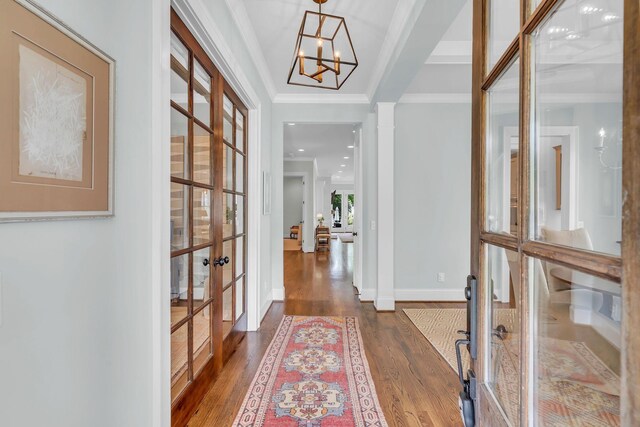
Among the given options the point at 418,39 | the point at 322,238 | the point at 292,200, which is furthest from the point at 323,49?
the point at 292,200

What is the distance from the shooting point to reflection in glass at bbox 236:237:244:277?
290cm

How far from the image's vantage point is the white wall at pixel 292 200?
11.4 meters

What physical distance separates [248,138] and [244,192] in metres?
0.55

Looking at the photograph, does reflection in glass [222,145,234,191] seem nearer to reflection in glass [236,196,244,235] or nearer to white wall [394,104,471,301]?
reflection in glass [236,196,244,235]

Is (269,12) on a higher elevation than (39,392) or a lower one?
higher

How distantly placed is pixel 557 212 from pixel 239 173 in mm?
2683

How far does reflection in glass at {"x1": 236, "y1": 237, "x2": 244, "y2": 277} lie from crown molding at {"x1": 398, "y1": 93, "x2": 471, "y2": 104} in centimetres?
271

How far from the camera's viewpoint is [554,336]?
571 millimetres

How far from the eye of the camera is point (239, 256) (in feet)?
9.73

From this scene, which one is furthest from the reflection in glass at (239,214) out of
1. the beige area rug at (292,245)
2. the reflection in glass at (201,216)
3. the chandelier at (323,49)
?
the beige area rug at (292,245)

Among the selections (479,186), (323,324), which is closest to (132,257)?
(479,186)

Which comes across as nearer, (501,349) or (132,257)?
(501,349)

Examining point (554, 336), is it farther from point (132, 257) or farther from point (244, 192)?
point (244, 192)

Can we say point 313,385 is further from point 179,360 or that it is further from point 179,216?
point 179,216
